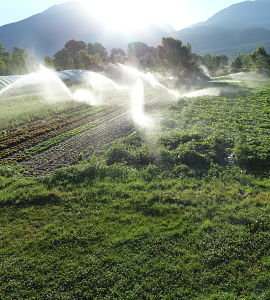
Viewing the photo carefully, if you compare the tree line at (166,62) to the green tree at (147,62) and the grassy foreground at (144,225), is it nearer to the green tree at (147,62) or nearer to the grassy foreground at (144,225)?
the green tree at (147,62)

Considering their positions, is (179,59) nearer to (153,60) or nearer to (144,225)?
(153,60)

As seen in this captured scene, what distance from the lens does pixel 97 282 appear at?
31.0 feet

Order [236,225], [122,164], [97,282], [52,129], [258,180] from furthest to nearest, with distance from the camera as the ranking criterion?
[52,129] < [122,164] < [258,180] < [236,225] < [97,282]

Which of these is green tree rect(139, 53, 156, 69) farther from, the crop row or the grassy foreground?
the grassy foreground

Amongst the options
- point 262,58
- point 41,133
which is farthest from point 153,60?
point 41,133

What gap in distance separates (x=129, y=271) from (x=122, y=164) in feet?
32.3

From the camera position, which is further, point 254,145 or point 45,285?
point 254,145

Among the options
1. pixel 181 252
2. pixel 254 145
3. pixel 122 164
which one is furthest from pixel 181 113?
pixel 181 252

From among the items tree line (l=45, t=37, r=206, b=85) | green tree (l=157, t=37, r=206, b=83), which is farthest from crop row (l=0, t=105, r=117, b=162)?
tree line (l=45, t=37, r=206, b=85)

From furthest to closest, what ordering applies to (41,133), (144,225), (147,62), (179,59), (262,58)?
(147,62) → (179,59) → (262,58) → (41,133) → (144,225)

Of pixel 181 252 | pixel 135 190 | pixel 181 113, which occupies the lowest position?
pixel 181 252

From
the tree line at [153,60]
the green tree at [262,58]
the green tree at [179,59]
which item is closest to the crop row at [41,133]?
the green tree at [179,59]

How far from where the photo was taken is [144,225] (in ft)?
40.6

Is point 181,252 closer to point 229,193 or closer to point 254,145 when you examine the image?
point 229,193
